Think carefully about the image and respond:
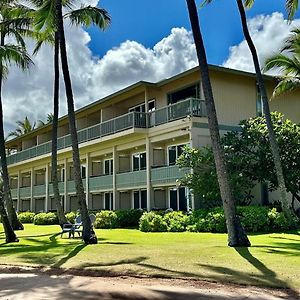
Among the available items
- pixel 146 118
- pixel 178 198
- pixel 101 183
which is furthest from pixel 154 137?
pixel 101 183

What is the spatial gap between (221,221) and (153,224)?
4192 millimetres

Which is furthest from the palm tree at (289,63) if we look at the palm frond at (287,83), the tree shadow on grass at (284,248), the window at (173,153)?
the tree shadow on grass at (284,248)

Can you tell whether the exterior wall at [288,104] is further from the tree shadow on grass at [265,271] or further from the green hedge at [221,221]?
the tree shadow on grass at [265,271]

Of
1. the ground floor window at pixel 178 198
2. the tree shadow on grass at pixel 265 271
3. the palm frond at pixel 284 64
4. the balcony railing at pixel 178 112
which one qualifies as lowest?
the tree shadow on grass at pixel 265 271

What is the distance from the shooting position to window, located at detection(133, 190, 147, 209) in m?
31.5

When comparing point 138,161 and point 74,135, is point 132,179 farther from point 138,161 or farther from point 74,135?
point 74,135

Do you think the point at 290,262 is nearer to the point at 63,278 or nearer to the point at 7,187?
the point at 63,278

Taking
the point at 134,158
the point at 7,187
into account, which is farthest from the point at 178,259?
the point at 134,158

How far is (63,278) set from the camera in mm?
10383

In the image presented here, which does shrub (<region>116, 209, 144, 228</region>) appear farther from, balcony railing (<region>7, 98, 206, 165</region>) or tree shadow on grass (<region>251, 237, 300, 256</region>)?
tree shadow on grass (<region>251, 237, 300, 256</region>)

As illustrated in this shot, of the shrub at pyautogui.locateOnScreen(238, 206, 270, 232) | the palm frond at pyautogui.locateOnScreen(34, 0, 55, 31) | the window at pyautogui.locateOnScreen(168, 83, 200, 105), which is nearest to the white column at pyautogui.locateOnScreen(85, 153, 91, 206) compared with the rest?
the window at pyautogui.locateOnScreen(168, 83, 200, 105)

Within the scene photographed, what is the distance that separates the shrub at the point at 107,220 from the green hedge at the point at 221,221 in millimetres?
4421

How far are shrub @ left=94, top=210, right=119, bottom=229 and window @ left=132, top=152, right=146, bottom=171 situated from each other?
4967 mm

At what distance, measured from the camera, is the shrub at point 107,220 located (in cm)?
2717
